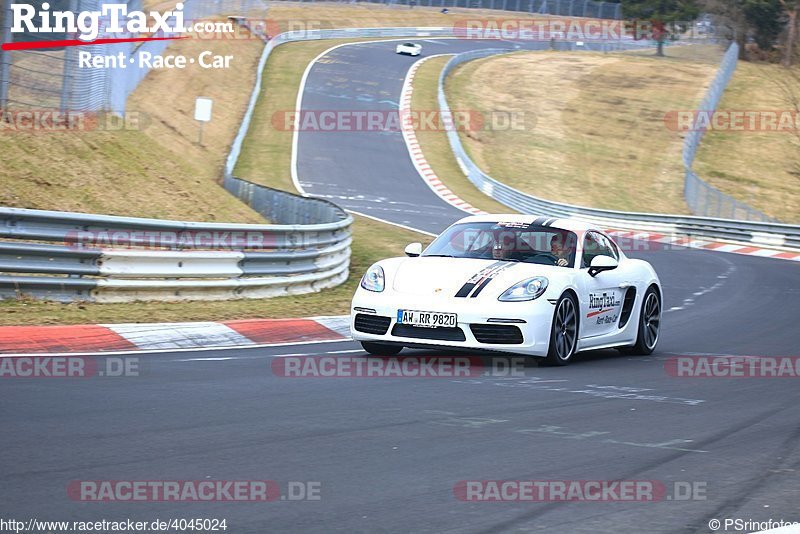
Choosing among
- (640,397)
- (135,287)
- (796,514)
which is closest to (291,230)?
(135,287)

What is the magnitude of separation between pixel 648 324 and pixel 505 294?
2.98 m

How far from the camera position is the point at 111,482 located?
5305mm

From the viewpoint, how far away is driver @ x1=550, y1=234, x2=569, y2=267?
10969mm

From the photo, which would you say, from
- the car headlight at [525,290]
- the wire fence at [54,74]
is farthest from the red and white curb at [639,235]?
the car headlight at [525,290]

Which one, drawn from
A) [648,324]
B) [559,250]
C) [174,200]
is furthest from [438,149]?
[559,250]

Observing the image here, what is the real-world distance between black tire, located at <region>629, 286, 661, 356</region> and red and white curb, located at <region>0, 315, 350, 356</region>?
3101mm

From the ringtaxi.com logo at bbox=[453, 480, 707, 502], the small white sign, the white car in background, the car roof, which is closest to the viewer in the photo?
the ringtaxi.com logo at bbox=[453, 480, 707, 502]

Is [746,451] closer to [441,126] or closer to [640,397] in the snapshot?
[640,397]

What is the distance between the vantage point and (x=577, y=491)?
5.59 metres

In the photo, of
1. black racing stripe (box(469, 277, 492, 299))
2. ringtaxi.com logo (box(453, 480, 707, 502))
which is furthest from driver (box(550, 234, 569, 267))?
ringtaxi.com logo (box(453, 480, 707, 502))

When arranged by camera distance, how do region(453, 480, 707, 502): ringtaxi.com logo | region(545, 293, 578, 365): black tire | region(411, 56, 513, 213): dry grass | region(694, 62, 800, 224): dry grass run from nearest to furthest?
region(453, 480, 707, 502): ringtaxi.com logo → region(545, 293, 578, 365): black tire → region(411, 56, 513, 213): dry grass → region(694, 62, 800, 224): dry grass

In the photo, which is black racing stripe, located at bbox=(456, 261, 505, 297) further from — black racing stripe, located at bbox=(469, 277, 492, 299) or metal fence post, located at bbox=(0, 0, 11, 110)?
metal fence post, located at bbox=(0, 0, 11, 110)

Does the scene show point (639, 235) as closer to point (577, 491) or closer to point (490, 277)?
point (490, 277)

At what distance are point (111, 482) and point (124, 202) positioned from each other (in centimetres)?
1255
